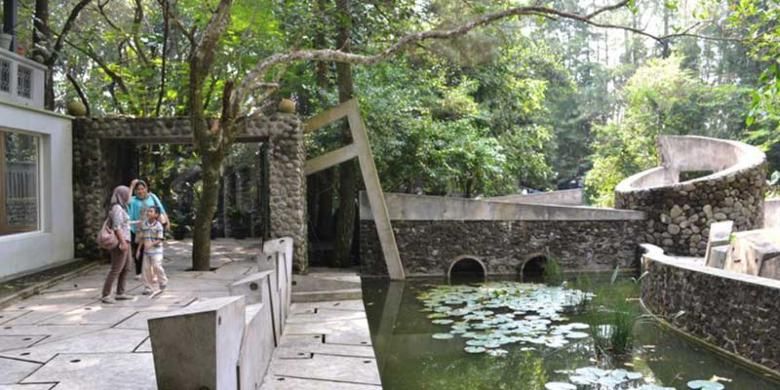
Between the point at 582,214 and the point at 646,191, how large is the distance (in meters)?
1.40

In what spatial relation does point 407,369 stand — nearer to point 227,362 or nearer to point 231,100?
point 227,362

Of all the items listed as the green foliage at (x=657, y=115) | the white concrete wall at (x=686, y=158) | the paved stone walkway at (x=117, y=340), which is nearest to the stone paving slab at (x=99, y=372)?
the paved stone walkway at (x=117, y=340)

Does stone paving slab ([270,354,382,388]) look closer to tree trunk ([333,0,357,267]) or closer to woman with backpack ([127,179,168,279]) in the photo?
woman with backpack ([127,179,168,279])

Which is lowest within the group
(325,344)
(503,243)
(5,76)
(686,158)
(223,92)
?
(325,344)

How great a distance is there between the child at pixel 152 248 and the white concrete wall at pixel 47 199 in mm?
1954

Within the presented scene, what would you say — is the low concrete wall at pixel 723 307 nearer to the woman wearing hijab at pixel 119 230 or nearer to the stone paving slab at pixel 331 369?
the stone paving slab at pixel 331 369

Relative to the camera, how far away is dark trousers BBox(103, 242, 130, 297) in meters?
5.78

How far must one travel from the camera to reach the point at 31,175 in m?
8.19

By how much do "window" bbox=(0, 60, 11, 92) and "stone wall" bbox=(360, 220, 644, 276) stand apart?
6.06 metres

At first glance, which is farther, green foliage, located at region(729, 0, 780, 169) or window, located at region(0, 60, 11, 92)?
window, located at region(0, 60, 11, 92)

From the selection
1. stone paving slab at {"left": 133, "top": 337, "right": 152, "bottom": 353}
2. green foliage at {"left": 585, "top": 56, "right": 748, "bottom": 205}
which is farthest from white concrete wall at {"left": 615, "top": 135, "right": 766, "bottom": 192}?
stone paving slab at {"left": 133, "top": 337, "right": 152, "bottom": 353}

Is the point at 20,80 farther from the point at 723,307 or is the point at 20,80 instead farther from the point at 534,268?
the point at 534,268

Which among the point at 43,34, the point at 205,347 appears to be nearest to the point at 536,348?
the point at 205,347

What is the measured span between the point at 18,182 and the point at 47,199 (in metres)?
0.65
